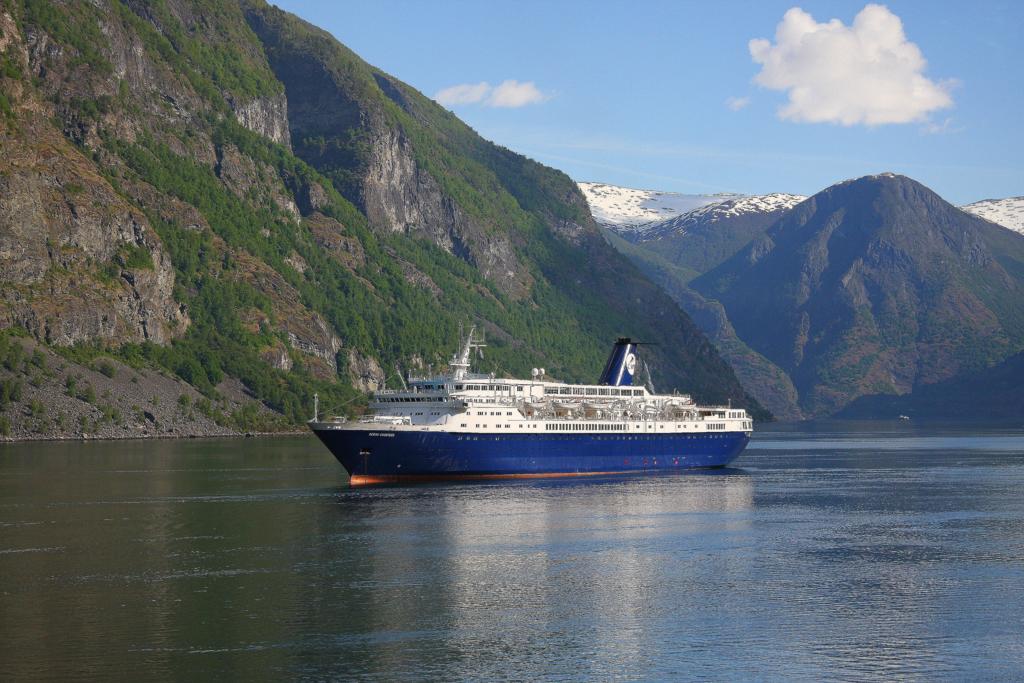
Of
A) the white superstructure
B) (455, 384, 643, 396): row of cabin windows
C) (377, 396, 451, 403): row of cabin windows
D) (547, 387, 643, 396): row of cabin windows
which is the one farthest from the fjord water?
(547, 387, 643, 396): row of cabin windows

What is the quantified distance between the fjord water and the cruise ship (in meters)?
6.74

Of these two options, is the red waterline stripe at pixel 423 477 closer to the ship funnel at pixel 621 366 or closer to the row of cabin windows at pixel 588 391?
the row of cabin windows at pixel 588 391

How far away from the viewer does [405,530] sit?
→ 106 m

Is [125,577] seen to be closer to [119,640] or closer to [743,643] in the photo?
[119,640]

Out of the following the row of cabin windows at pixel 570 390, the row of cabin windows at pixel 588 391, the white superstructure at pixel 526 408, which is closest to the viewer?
the white superstructure at pixel 526 408

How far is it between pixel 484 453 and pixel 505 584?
63.4m

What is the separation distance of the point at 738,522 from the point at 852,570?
25.5 metres

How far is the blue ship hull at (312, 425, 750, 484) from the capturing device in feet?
465

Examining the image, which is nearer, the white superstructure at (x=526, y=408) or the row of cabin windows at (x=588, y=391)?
the white superstructure at (x=526, y=408)

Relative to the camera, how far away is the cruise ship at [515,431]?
142500 millimetres

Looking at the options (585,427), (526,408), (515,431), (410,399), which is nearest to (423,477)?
(410,399)

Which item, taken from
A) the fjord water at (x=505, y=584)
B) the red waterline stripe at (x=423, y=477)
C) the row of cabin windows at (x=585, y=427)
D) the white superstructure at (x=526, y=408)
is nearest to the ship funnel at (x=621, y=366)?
the white superstructure at (x=526, y=408)

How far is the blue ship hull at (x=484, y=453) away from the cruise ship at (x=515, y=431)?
0.11 metres

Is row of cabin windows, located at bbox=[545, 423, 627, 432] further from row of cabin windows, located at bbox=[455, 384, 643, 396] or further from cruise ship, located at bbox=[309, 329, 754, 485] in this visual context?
row of cabin windows, located at bbox=[455, 384, 643, 396]
